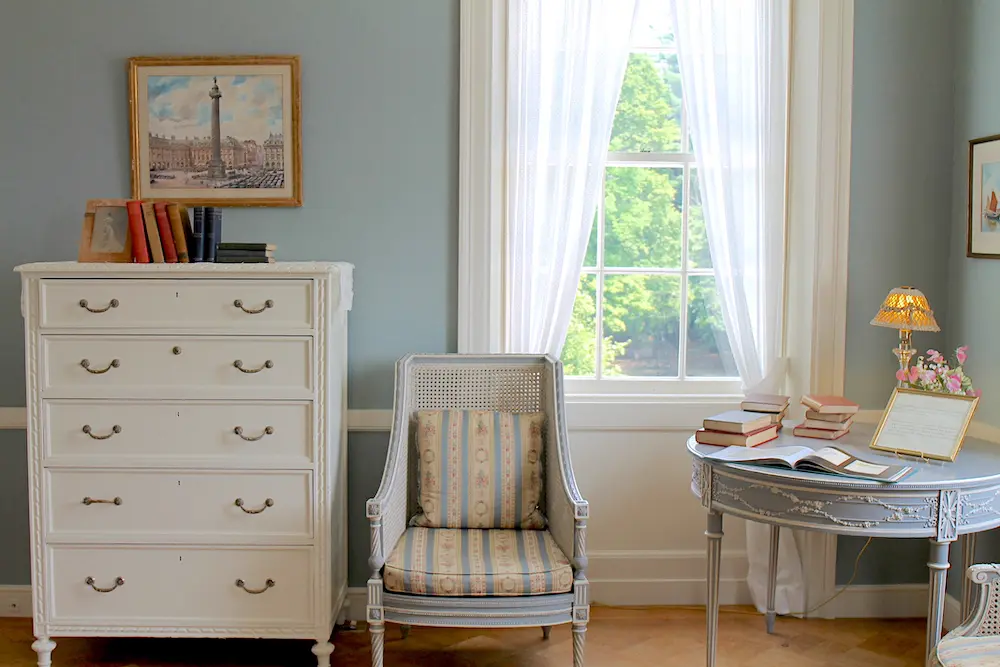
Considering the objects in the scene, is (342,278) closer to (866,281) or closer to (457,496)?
(457,496)

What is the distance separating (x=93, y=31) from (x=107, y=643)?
2343mm

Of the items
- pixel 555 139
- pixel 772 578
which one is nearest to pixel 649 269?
pixel 555 139

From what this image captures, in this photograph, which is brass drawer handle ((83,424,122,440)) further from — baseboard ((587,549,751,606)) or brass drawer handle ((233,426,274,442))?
baseboard ((587,549,751,606))

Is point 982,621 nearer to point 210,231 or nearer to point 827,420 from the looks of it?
point 827,420

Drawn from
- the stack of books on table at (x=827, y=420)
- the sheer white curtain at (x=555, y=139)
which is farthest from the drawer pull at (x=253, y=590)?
the stack of books on table at (x=827, y=420)

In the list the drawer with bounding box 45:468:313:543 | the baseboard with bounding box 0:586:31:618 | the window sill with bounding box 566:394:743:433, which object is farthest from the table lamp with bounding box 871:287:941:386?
the baseboard with bounding box 0:586:31:618

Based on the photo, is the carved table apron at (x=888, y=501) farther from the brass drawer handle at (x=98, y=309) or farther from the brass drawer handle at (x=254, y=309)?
the brass drawer handle at (x=98, y=309)

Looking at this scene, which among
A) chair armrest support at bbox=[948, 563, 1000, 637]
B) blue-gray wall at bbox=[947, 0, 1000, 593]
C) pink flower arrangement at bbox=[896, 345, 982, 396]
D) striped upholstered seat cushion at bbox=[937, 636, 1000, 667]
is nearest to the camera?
striped upholstered seat cushion at bbox=[937, 636, 1000, 667]

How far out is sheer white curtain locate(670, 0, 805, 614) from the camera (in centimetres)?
379

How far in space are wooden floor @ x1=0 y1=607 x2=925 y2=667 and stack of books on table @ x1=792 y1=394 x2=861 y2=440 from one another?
872 millimetres

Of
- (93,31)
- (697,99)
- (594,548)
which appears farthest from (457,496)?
(93,31)

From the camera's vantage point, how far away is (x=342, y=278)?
3482 millimetres

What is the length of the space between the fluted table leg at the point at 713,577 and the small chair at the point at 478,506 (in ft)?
1.38

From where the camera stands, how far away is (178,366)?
3.26 meters
